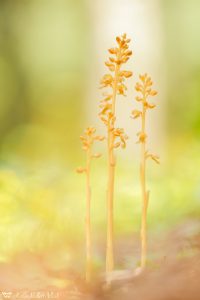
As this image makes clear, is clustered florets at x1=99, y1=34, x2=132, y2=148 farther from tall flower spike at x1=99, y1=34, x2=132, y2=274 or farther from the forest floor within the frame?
the forest floor

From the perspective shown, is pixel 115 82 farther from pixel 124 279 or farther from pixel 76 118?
pixel 76 118

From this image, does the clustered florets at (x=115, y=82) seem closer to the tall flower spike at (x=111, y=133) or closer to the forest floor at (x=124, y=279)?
the tall flower spike at (x=111, y=133)

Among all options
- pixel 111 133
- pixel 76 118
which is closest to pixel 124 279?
pixel 111 133

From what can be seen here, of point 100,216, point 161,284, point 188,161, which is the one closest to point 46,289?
point 161,284

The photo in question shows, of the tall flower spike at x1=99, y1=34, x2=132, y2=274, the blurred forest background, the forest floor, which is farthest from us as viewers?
the blurred forest background

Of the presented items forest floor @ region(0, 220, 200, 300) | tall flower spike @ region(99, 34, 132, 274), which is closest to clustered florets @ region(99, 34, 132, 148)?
tall flower spike @ region(99, 34, 132, 274)

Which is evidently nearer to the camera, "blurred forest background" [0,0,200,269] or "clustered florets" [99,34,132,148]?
"clustered florets" [99,34,132,148]

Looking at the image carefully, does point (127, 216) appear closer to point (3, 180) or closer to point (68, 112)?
point (3, 180)

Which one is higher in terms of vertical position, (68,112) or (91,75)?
(91,75)

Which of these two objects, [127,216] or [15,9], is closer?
[127,216]
